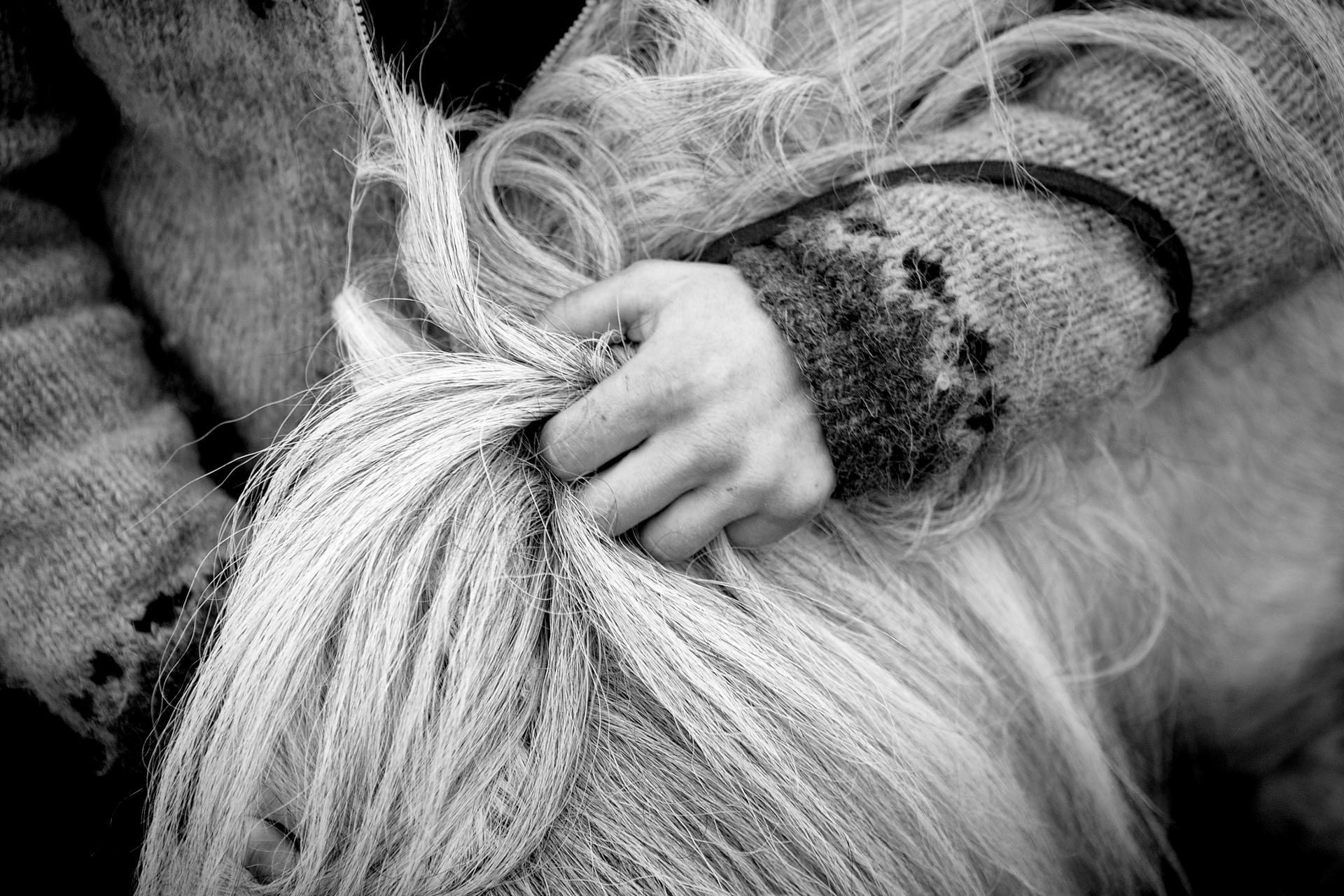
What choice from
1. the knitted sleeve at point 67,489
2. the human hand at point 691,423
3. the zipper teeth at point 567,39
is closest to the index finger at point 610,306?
the human hand at point 691,423

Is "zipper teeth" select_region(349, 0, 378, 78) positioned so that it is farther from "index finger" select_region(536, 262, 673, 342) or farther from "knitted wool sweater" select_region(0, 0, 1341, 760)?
"index finger" select_region(536, 262, 673, 342)

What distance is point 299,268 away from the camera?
0.69 meters

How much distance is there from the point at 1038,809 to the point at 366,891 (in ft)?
2.17

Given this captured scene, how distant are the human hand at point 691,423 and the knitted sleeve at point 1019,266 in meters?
0.02

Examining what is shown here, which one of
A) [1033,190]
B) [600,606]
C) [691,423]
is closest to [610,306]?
[691,423]

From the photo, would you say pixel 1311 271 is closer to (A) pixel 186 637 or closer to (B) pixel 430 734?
(B) pixel 430 734

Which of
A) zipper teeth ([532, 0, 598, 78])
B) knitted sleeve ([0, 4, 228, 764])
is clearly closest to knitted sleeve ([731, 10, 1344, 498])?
zipper teeth ([532, 0, 598, 78])

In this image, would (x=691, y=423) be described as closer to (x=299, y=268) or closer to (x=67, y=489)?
(x=299, y=268)

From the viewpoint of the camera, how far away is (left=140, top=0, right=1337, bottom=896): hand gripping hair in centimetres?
56

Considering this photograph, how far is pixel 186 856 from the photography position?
57 centimetres

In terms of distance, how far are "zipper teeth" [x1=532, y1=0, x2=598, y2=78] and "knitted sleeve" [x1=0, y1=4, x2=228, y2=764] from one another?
15.6 inches

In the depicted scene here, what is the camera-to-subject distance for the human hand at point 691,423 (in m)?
0.57

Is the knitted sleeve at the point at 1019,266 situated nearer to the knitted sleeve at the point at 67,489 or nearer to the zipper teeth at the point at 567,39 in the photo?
the zipper teeth at the point at 567,39

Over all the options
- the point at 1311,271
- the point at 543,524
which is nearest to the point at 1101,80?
the point at 1311,271
